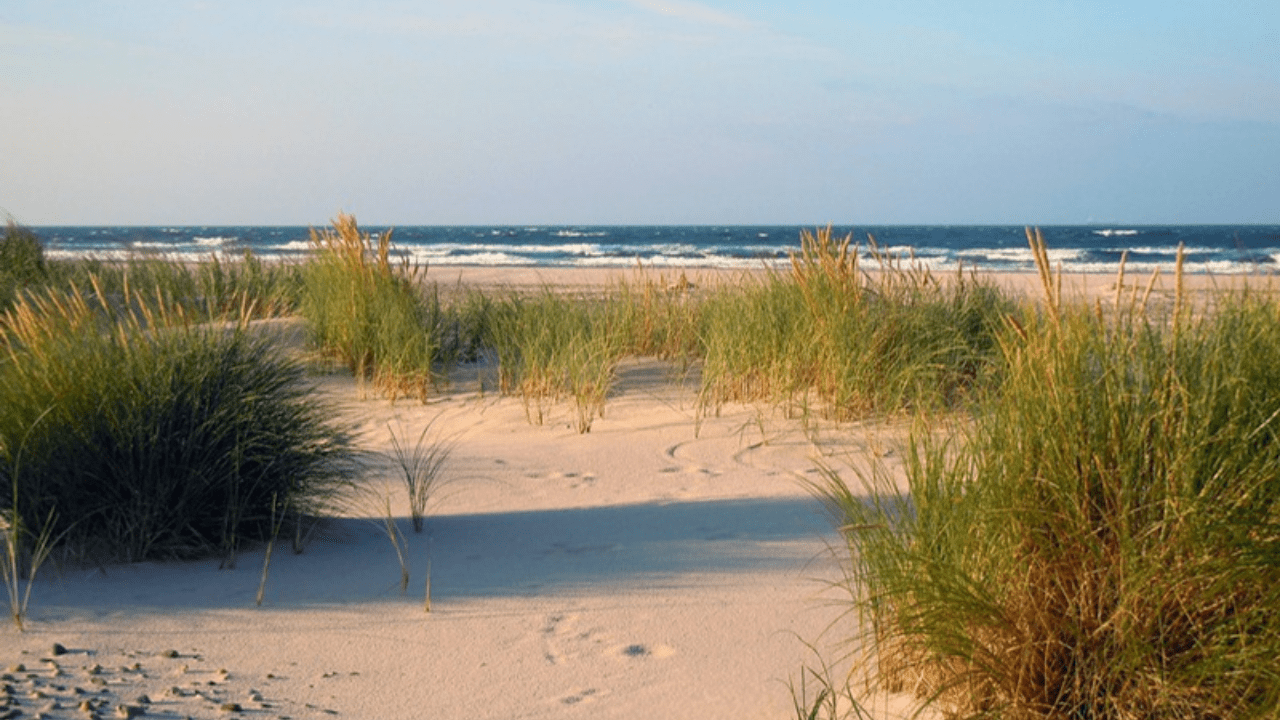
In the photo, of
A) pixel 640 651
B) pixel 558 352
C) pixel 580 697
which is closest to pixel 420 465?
pixel 558 352

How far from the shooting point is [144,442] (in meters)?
4.29

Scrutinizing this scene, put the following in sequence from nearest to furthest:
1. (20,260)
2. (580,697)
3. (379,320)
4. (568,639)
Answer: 1. (580,697)
2. (568,639)
3. (379,320)
4. (20,260)

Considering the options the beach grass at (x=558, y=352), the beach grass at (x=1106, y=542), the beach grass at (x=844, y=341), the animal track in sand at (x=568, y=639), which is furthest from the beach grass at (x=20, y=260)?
the beach grass at (x=1106, y=542)

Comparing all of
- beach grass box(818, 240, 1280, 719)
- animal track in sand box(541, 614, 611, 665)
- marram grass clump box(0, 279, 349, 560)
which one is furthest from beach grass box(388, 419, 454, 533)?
beach grass box(818, 240, 1280, 719)

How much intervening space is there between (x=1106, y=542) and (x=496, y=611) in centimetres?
A: 204

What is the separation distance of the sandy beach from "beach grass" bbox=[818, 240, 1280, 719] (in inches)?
14.2

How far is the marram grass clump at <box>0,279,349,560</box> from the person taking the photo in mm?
4285

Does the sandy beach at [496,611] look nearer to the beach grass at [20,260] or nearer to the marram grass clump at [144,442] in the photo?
the marram grass clump at [144,442]

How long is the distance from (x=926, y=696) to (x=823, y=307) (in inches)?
169

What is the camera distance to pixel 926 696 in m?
2.84

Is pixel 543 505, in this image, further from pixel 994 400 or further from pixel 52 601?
pixel 994 400

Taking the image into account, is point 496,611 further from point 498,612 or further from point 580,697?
point 580,697

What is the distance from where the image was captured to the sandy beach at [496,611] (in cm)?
316

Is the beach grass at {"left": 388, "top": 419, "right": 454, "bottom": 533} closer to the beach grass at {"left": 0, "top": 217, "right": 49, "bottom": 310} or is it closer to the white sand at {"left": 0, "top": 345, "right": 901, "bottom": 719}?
the white sand at {"left": 0, "top": 345, "right": 901, "bottom": 719}
